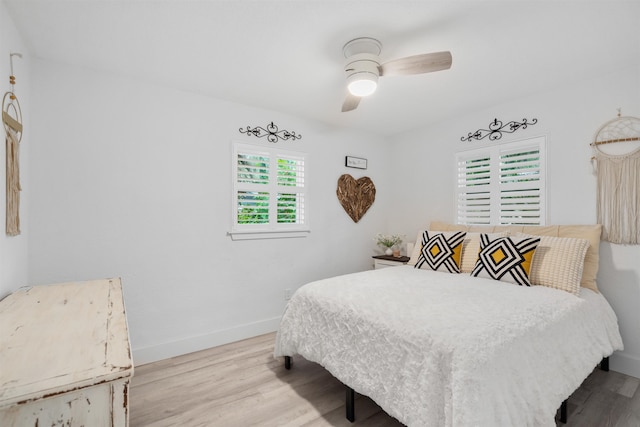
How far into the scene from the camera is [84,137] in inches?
93.4

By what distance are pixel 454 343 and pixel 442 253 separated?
1626 millimetres

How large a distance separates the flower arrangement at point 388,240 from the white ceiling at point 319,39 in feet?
6.18

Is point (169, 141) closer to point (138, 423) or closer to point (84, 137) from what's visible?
point (84, 137)

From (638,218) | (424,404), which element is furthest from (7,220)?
(638,218)

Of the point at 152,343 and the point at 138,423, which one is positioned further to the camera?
the point at 152,343

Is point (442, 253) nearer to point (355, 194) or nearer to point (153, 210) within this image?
point (355, 194)

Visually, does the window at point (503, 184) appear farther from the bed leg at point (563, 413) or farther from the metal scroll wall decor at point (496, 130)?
the bed leg at point (563, 413)

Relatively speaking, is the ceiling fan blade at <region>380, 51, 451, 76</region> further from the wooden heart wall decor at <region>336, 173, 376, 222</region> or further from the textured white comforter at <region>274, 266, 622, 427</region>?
the wooden heart wall decor at <region>336, 173, 376, 222</region>

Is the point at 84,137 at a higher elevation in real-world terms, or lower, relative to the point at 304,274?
higher

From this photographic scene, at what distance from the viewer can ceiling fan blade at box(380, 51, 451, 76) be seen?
184 centimetres

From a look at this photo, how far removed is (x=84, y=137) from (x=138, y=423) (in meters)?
2.07

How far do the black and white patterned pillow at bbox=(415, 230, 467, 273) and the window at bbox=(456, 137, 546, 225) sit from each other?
0.60m

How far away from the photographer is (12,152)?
5.84 ft

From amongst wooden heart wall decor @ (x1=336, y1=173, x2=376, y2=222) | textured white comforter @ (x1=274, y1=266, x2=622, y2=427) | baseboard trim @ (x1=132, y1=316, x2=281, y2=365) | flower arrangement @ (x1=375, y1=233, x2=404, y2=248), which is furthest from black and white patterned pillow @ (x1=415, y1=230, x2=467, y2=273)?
baseboard trim @ (x1=132, y1=316, x2=281, y2=365)
